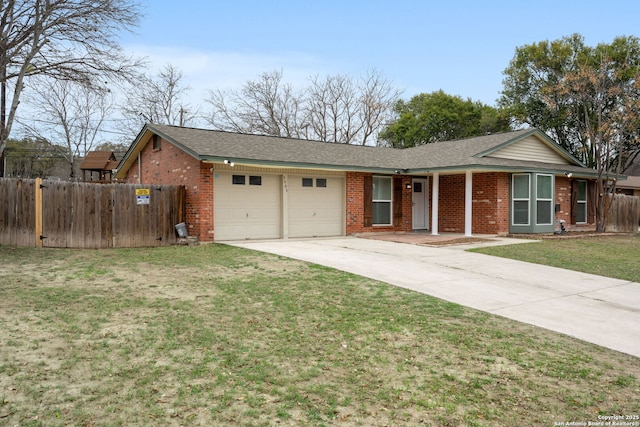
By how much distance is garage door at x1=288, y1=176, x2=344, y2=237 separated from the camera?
579 inches

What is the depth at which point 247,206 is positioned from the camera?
13758 mm

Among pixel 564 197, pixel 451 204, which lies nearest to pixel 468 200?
pixel 451 204

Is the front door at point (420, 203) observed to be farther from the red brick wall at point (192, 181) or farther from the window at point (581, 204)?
the red brick wall at point (192, 181)

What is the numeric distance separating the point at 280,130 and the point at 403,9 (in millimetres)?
20653

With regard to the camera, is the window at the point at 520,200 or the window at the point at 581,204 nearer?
the window at the point at 520,200

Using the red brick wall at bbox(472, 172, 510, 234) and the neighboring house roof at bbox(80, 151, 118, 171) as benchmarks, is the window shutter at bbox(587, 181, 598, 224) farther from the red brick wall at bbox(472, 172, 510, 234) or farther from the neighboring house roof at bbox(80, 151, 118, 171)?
the neighboring house roof at bbox(80, 151, 118, 171)

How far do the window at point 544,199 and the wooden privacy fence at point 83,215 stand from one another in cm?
1217

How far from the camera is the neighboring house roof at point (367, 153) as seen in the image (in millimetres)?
13430

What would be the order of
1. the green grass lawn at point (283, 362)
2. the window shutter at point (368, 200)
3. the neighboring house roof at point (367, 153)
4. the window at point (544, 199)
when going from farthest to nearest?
1. the window shutter at point (368, 200)
2. the window at point (544, 199)
3. the neighboring house roof at point (367, 153)
4. the green grass lawn at point (283, 362)

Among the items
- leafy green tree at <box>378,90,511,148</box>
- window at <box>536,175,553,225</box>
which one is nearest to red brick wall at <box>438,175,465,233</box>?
window at <box>536,175,553,225</box>

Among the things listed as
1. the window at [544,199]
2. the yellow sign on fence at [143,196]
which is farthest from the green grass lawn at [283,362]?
the window at [544,199]

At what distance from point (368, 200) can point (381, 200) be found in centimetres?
71

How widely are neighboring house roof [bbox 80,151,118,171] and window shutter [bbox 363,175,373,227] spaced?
2300 cm

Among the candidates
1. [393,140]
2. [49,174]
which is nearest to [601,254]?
[393,140]
